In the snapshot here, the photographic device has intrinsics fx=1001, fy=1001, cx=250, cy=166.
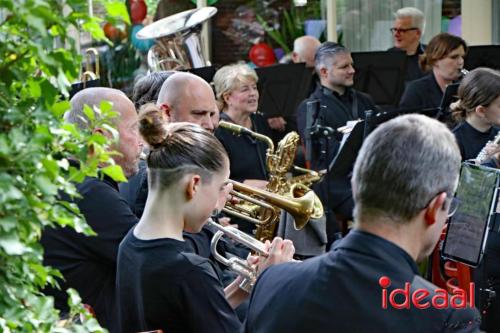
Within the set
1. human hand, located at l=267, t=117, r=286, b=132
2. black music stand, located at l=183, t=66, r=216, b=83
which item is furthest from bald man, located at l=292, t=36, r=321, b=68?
black music stand, located at l=183, t=66, r=216, b=83

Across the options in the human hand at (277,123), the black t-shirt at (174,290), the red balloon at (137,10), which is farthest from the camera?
the red balloon at (137,10)

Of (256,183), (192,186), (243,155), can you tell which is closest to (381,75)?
(243,155)

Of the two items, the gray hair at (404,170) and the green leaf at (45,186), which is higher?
the green leaf at (45,186)

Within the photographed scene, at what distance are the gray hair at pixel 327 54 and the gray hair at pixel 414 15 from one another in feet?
5.21

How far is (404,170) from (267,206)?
2.69m

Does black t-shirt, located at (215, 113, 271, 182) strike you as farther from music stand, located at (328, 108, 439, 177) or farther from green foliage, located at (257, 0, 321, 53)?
green foliage, located at (257, 0, 321, 53)

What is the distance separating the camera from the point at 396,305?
224cm

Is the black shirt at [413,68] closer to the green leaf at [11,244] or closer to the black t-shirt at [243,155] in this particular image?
the black t-shirt at [243,155]

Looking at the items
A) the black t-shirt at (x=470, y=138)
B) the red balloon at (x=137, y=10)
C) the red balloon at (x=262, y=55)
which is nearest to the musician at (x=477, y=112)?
the black t-shirt at (x=470, y=138)

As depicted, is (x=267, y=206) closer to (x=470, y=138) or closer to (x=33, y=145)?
(x=470, y=138)

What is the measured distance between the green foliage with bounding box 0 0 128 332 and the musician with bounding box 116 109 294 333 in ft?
Answer: 3.30

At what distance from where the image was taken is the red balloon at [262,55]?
1140 centimetres

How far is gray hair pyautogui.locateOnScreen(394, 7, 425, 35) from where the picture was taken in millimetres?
9688

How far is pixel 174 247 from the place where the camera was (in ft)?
9.82
